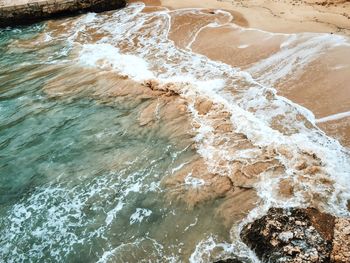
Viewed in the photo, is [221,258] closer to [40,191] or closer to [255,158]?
[255,158]

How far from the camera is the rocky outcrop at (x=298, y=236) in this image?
12.1ft

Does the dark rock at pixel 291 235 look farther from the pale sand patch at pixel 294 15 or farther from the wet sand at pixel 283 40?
the pale sand patch at pixel 294 15

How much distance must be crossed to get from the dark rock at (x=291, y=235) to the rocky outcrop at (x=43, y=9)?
11.4 meters

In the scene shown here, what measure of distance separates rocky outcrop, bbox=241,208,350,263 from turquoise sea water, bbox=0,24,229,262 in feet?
1.70

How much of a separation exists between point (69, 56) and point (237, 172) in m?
7.03

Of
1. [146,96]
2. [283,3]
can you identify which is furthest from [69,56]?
[283,3]

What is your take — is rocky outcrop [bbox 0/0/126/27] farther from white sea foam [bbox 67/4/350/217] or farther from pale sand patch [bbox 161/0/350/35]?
pale sand patch [bbox 161/0/350/35]

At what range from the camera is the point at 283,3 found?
10336 millimetres

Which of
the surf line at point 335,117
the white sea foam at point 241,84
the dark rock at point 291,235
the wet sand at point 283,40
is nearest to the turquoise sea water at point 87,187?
the dark rock at point 291,235

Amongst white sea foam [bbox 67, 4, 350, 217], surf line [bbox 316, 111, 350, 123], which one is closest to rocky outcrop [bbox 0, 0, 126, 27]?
white sea foam [bbox 67, 4, 350, 217]

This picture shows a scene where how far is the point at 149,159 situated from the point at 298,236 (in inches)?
112

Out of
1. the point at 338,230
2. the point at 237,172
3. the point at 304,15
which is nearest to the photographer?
the point at 338,230

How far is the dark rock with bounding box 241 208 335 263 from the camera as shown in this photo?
3.75 meters

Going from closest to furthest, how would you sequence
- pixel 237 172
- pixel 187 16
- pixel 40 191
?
pixel 237 172
pixel 40 191
pixel 187 16
